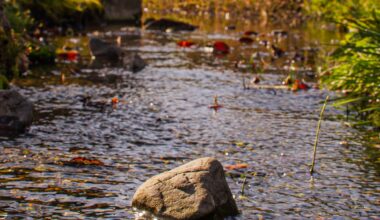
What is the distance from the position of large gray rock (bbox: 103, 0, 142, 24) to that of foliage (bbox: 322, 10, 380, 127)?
125ft

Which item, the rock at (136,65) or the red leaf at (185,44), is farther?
the red leaf at (185,44)

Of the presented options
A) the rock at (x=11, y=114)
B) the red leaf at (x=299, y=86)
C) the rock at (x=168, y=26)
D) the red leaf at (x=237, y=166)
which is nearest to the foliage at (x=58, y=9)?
the rock at (x=168, y=26)

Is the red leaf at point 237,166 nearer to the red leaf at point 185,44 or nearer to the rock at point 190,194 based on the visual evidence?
the rock at point 190,194

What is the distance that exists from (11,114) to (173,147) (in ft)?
11.0

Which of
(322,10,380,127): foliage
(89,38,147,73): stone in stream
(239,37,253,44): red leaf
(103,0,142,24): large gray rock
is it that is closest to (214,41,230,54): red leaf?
(239,37,253,44): red leaf

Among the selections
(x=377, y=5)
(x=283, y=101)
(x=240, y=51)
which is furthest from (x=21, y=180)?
(x=240, y=51)

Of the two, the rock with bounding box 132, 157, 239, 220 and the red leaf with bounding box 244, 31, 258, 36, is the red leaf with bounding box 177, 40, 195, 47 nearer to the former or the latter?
the red leaf with bounding box 244, 31, 258, 36

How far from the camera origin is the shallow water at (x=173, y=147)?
9.48 metres

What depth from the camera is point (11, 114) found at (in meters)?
13.4

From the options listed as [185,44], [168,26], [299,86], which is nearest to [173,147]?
[299,86]

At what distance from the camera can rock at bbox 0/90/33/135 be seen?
13289 mm

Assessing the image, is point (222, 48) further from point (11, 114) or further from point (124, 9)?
point (124, 9)

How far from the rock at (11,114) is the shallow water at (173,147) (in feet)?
1.04

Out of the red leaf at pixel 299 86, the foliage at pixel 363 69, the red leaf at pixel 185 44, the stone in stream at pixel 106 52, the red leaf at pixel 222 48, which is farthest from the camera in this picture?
the red leaf at pixel 185 44
